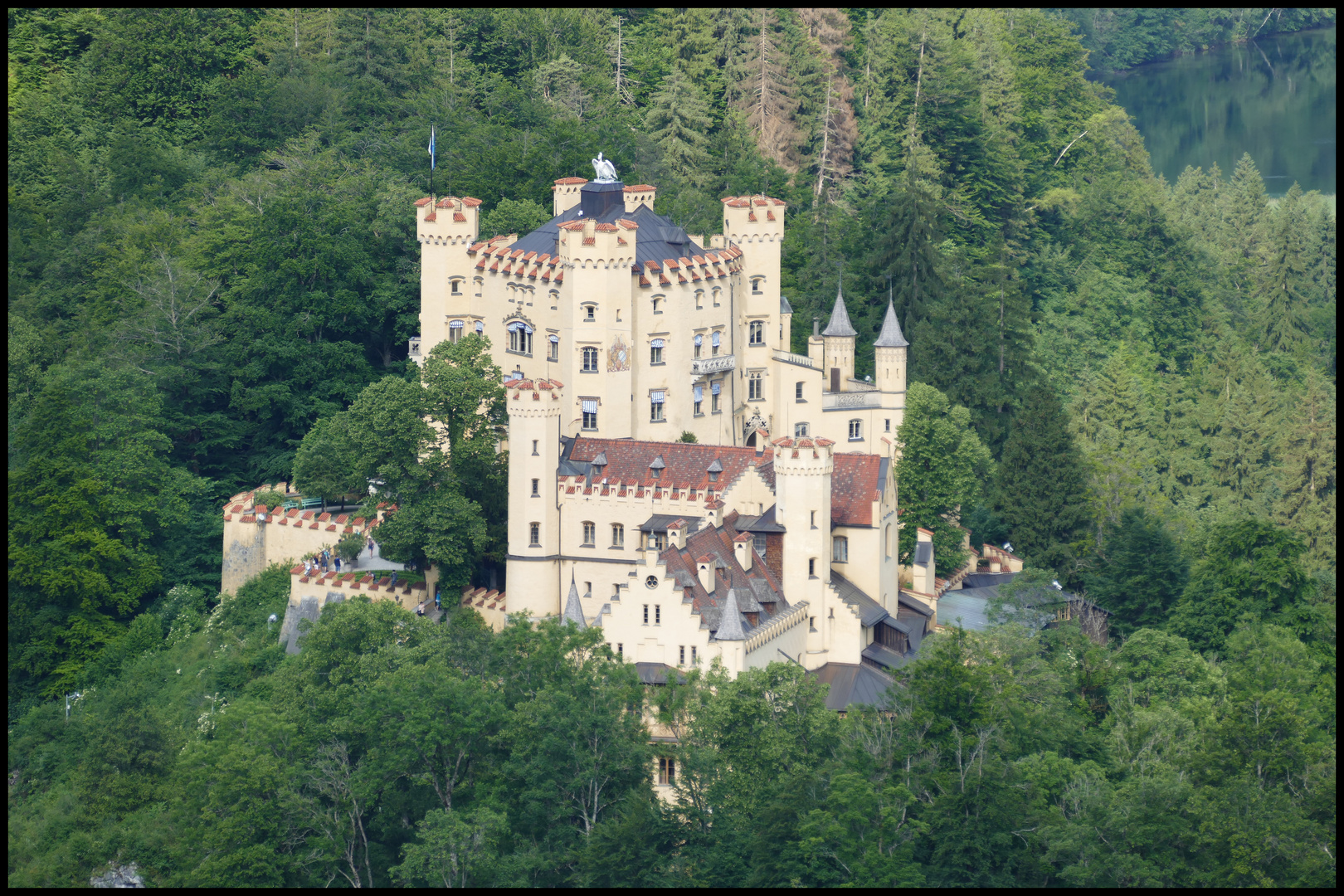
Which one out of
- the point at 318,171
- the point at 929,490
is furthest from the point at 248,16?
the point at 929,490

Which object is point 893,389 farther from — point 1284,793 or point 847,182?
point 847,182

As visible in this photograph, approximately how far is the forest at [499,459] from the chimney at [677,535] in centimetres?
589

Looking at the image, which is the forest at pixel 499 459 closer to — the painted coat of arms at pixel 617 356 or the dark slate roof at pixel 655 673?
the dark slate roof at pixel 655 673

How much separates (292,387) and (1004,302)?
36.2 m

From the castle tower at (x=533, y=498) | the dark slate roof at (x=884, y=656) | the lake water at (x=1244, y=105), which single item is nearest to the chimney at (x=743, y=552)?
the dark slate roof at (x=884, y=656)

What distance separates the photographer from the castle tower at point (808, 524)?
3125 inches

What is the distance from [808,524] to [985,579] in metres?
15.7

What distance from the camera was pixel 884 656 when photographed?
8100 centimetres

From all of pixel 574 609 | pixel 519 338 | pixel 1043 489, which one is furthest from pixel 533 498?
pixel 1043 489

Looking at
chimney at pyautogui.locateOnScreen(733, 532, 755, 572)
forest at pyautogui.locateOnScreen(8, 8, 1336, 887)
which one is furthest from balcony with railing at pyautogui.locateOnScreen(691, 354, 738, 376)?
chimney at pyautogui.locateOnScreen(733, 532, 755, 572)

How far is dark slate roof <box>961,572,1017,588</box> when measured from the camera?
9250 centimetres

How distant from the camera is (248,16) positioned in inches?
5039

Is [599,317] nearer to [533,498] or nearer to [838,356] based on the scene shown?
[533,498]

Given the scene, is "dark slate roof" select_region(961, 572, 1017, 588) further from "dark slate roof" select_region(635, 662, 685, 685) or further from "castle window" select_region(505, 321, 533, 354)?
"dark slate roof" select_region(635, 662, 685, 685)
